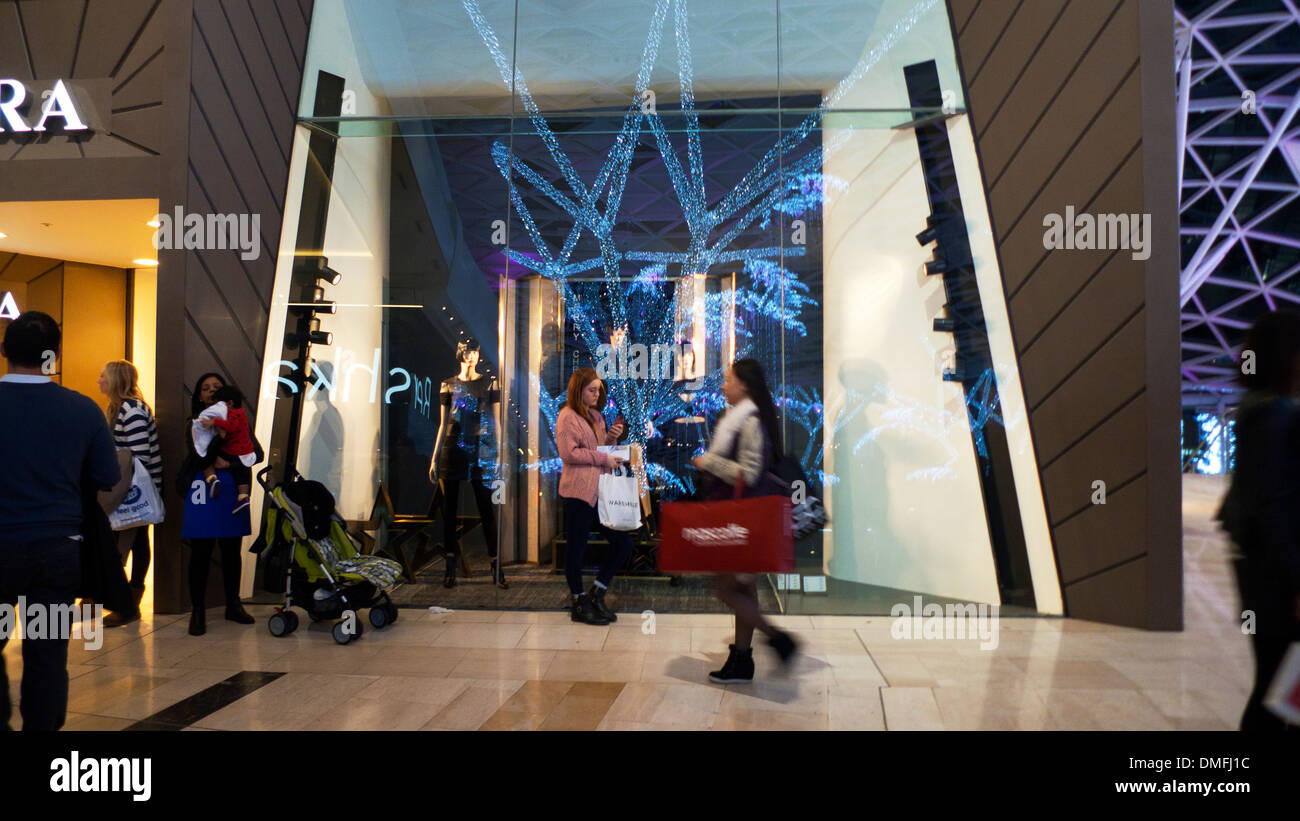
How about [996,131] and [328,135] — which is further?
[328,135]

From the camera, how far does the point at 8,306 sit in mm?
7051

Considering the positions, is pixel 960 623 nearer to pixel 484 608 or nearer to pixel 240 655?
pixel 484 608

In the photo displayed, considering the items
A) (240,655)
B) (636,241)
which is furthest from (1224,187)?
(240,655)

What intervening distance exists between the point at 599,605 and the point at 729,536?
1878 mm

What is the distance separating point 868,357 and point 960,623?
1954 millimetres

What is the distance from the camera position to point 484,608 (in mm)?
5449

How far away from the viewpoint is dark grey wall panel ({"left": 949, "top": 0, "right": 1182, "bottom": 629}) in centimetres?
465

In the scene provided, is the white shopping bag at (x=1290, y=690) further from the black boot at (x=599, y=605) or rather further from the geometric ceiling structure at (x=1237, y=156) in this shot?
the geometric ceiling structure at (x=1237, y=156)

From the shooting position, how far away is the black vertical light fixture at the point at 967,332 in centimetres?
529

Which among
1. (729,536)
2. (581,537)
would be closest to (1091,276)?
(729,536)

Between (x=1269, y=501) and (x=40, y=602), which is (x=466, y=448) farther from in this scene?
(x=1269, y=501)

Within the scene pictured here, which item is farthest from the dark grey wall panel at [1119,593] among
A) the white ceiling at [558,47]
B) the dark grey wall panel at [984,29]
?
the white ceiling at [558,47]

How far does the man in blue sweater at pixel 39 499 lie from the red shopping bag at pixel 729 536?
222cm

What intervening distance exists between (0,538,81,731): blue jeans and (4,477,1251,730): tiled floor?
753 mm
